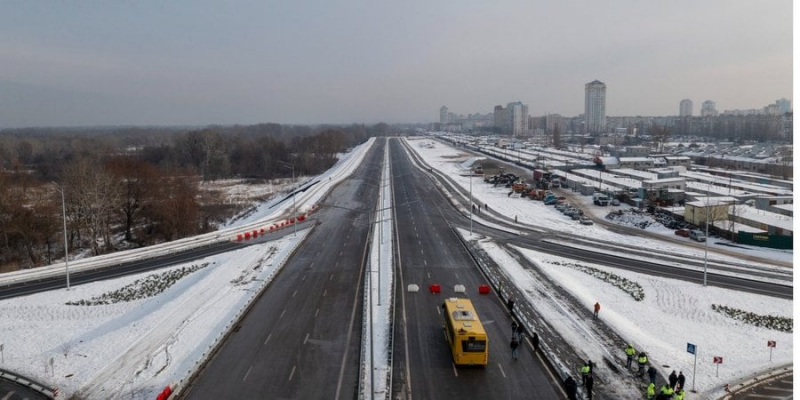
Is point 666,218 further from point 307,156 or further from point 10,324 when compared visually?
point 307,156

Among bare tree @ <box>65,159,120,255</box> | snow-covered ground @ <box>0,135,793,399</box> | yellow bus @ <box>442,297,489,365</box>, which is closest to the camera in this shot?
yellow bus @ <box>442,297,489,365</box>

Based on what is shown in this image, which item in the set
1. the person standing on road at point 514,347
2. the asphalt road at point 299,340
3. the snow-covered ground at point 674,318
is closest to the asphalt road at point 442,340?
the person standing on road at point 514,347

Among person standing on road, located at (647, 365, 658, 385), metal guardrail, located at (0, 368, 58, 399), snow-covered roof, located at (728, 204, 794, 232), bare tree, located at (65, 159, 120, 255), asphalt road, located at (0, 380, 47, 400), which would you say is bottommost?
asphalt road, located at (0, 380, 47, 400)

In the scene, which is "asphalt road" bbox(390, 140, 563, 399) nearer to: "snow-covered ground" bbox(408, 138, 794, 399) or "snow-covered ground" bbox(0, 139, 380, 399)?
"snow-covered ground" bbox(408, 138, 794, 399)

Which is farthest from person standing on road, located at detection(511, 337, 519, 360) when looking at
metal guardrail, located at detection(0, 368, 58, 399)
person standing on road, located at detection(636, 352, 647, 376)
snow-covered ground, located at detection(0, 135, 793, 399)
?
metal guardrail, located at detection(0, 368, 58, 399)

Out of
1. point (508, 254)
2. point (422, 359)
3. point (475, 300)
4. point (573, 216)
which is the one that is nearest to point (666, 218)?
point (573, 216)

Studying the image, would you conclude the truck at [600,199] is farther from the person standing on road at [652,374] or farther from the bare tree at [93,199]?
the bare tree at [93,199]
